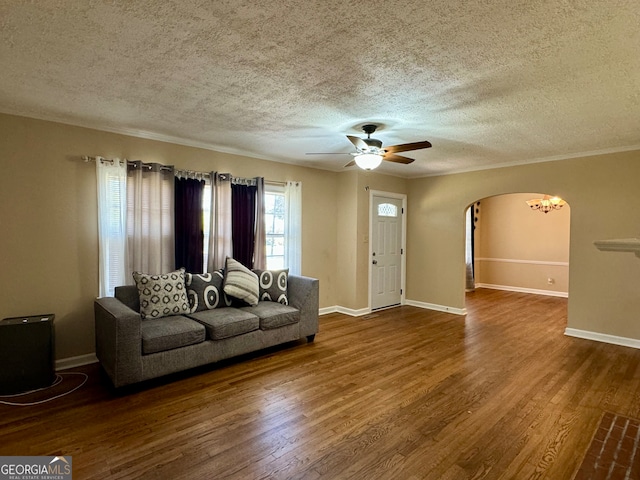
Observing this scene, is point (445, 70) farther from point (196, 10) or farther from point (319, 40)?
point (196, 10)

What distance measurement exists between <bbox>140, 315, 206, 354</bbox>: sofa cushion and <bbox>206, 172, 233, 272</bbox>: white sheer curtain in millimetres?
1072

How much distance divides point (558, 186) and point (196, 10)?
16.5ft

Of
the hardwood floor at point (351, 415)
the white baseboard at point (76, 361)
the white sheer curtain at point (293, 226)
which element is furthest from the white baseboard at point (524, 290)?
the white baseboard at point (76, 361)

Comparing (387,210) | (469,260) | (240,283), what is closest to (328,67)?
(240,283)

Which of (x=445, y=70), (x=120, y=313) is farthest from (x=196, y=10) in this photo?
(x=120, y=313)

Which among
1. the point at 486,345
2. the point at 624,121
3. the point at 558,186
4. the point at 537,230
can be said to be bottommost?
the point at 486,345

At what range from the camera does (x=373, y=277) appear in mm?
5969

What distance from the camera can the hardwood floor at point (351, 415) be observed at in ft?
6.77

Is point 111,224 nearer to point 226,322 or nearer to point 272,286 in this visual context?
point 226,322

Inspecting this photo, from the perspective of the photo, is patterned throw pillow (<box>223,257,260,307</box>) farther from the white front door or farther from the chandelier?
the chandelier

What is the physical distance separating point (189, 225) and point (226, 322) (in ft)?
4.51

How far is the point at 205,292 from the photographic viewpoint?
391cm

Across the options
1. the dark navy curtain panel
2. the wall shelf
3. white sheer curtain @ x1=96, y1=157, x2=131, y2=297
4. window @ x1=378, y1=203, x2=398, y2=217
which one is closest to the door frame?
window @ x1=378, y1=203, x2=398, y2=217

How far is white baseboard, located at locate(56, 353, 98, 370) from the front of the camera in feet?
11.1
